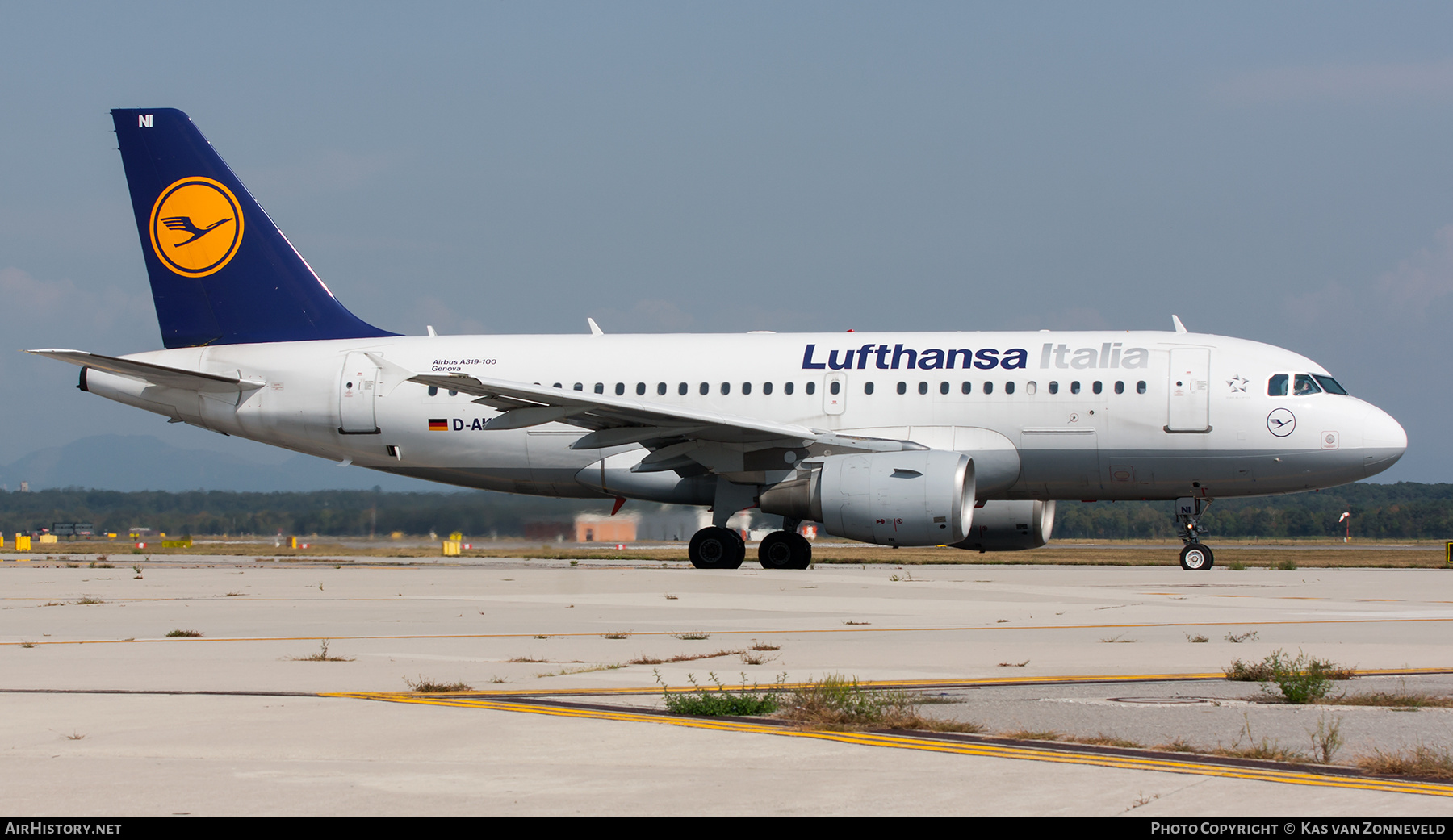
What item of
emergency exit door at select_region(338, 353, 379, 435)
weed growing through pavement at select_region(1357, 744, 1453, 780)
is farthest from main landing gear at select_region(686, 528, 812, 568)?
weed growing through pavement at select_region(1357, 744, 1453, 780)

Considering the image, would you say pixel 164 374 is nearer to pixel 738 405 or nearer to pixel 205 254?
pixel 205 254

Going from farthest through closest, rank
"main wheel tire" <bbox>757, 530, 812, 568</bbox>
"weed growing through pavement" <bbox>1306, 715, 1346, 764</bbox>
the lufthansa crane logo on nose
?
"main wheel tire" <bbox>757, 530, 812, 568</bbox>
the lufthansa crane logo on nose
"weed growing through pavement" <bbox>1306, 715, 1346, 764</bbox>

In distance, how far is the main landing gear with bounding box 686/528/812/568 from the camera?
21.7m

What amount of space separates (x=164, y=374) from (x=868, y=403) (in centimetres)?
1257

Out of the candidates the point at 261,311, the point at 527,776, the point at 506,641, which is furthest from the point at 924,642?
the point at 261,311

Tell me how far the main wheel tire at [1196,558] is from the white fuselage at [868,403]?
3.25ft

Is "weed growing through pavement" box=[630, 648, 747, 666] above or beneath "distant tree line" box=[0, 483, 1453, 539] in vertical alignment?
beneath

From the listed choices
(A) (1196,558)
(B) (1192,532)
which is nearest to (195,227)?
(B) (1192,532)

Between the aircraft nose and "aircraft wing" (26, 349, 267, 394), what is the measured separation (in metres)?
19.1

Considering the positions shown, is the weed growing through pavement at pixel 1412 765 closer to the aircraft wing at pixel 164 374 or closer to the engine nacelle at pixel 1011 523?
the engine nacelle at pixel 1011 523

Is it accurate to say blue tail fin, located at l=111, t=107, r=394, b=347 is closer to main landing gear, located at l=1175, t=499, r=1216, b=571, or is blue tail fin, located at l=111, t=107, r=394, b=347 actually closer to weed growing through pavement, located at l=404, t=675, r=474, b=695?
main landing gear, located at l=1175, t=499, r=1216, b=571

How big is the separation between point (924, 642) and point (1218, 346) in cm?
1298

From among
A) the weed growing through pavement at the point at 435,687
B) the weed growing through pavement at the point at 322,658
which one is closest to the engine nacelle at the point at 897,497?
the weed growing through pavement at the point at 322,658

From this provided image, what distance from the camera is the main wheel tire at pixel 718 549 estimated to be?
21.6m
